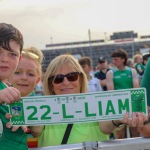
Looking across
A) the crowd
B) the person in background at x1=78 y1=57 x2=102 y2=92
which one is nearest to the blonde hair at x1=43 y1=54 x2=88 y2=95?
the crowd

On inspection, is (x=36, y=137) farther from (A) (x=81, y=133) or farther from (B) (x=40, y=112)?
(B) (x=40, y=112)

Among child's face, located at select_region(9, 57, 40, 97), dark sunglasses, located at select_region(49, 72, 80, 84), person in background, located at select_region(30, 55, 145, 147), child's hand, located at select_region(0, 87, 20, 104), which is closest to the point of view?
child's hand, located at select_region(0, 87, 20, 104)

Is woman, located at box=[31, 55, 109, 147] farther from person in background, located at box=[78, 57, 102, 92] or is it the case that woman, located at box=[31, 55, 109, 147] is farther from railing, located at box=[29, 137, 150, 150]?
person in background, located at box=[78, 57, 102, 92]

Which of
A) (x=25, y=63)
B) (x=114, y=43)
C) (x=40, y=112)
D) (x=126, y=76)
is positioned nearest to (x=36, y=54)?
(x=25, y=63)

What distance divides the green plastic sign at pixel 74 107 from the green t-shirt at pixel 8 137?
0.07 m

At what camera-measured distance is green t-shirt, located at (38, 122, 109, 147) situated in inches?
84.0

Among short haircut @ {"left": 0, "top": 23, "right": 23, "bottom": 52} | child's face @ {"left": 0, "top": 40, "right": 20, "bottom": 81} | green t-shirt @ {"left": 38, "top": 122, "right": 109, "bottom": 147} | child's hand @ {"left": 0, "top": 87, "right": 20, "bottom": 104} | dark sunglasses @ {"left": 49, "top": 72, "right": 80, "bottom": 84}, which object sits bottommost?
green t-shirt @ {"left": 38, "top": 122, "right": 109, "bottom": 147}

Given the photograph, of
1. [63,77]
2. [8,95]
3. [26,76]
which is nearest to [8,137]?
[8,95]

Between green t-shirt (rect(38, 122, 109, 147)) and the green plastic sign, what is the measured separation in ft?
1.36

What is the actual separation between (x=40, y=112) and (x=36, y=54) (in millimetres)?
1188

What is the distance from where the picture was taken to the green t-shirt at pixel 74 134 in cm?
213

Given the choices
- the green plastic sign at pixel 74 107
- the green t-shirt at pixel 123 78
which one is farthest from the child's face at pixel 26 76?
the green t-shirt at pixel 123 78

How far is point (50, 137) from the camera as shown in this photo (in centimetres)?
216

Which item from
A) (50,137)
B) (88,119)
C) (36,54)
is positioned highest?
(36,54)
